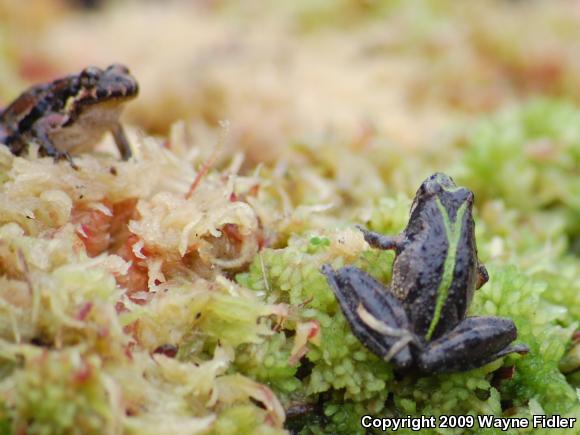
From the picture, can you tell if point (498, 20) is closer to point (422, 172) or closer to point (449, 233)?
point (422, 172)

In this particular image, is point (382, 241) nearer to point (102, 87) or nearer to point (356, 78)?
point (102, 87)

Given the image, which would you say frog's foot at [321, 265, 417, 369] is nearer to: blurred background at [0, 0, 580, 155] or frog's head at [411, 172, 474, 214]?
frog's head at [411, 172, 474, 214]

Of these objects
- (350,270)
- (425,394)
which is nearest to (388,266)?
(350,270)

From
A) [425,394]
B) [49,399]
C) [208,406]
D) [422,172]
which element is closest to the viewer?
[49,399]

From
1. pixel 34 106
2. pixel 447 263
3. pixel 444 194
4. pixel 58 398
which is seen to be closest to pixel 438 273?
pixel 447 263

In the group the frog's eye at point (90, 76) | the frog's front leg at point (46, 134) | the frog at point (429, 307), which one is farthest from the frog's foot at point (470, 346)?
the frog's eye at point (90, 76)

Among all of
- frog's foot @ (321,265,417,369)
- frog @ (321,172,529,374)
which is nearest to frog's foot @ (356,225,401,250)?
frog @ (321,172,529,374)

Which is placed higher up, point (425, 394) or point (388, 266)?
point (388, 266)

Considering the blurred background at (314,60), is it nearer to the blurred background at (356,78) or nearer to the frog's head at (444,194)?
the blurred background at (356,78)
